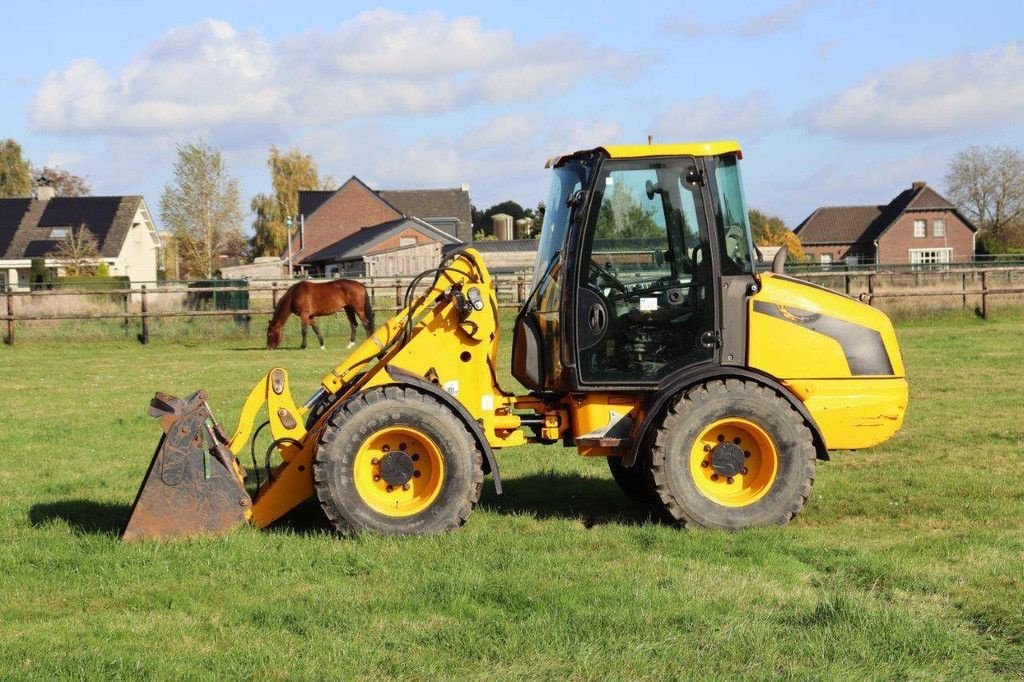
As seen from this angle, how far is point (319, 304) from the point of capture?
83.8 ft

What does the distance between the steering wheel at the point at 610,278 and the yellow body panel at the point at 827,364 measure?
2.64 ft

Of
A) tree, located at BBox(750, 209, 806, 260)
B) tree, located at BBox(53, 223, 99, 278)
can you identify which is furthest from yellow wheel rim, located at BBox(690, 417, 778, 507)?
tree, located at BBox(750, 209, 806, 260)

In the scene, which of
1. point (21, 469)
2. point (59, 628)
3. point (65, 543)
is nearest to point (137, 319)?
point (21, 469)

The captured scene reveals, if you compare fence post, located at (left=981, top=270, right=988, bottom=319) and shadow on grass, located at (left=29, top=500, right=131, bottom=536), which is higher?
fence post, located at (left=981, top=270, right=988, bottom=319)

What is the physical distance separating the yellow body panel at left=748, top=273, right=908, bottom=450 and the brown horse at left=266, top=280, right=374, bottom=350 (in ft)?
61.4

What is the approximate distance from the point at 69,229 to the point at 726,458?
52964 millimetres

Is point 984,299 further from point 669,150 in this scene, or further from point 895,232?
point 895,232

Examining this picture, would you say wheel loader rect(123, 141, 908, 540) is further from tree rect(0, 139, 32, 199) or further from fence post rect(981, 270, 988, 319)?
tree rect(0, 139, 32, 199)

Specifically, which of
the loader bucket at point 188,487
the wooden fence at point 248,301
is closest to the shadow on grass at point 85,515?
the loader bucket at point 188,487

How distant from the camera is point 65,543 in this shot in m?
6.94

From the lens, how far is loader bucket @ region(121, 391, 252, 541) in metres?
6.70

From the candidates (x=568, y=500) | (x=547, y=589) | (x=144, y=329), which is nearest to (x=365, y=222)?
(x=144, y=329)

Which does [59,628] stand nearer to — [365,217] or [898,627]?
[898,627]

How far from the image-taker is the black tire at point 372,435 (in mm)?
6766
